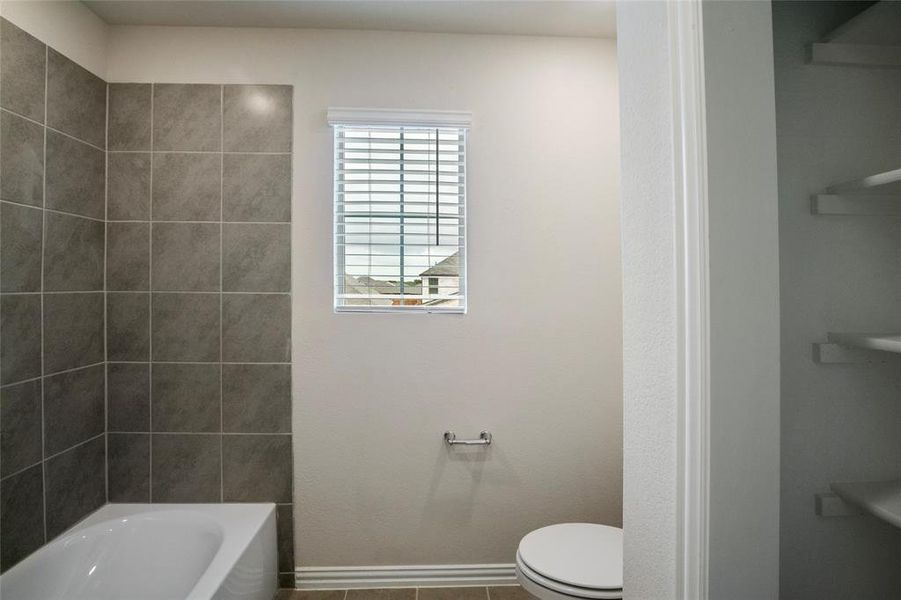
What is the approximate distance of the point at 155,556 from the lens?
1.75 meters

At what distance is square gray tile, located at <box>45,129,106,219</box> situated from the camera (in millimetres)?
1628

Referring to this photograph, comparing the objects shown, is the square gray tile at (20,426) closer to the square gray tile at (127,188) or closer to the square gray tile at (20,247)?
the square gray tile at (20,247)

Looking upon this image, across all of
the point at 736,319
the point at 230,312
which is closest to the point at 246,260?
the point at 230,312

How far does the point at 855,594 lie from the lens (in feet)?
3.50

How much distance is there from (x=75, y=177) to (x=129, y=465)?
123 cm

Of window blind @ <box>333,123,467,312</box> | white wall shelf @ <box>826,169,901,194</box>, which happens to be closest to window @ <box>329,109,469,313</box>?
window blind @ <box>333,123,467,312</box>

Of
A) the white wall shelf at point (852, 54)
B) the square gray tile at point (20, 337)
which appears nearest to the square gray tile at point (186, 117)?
the square gray tile at point (20, 337)

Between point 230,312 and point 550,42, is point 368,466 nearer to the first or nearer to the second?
point 230,312

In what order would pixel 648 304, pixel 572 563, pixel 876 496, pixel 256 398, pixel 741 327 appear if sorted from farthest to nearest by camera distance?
pixel 256 398, pixel 572 563, pixel 876 496, pixel 648 304, pixel 741 327

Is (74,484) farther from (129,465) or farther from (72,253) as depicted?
(72,253)

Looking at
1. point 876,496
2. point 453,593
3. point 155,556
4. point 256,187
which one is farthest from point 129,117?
point 876,496

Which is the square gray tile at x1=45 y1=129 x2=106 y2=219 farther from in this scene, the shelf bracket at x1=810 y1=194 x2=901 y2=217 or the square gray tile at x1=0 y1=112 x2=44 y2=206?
the shelf bracket at x1=810 y1=194 x2=901 y2=217

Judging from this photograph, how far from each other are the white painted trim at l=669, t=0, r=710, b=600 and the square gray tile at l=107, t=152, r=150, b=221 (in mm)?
2057

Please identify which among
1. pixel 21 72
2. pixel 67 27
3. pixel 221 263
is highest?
pixel 67 27
